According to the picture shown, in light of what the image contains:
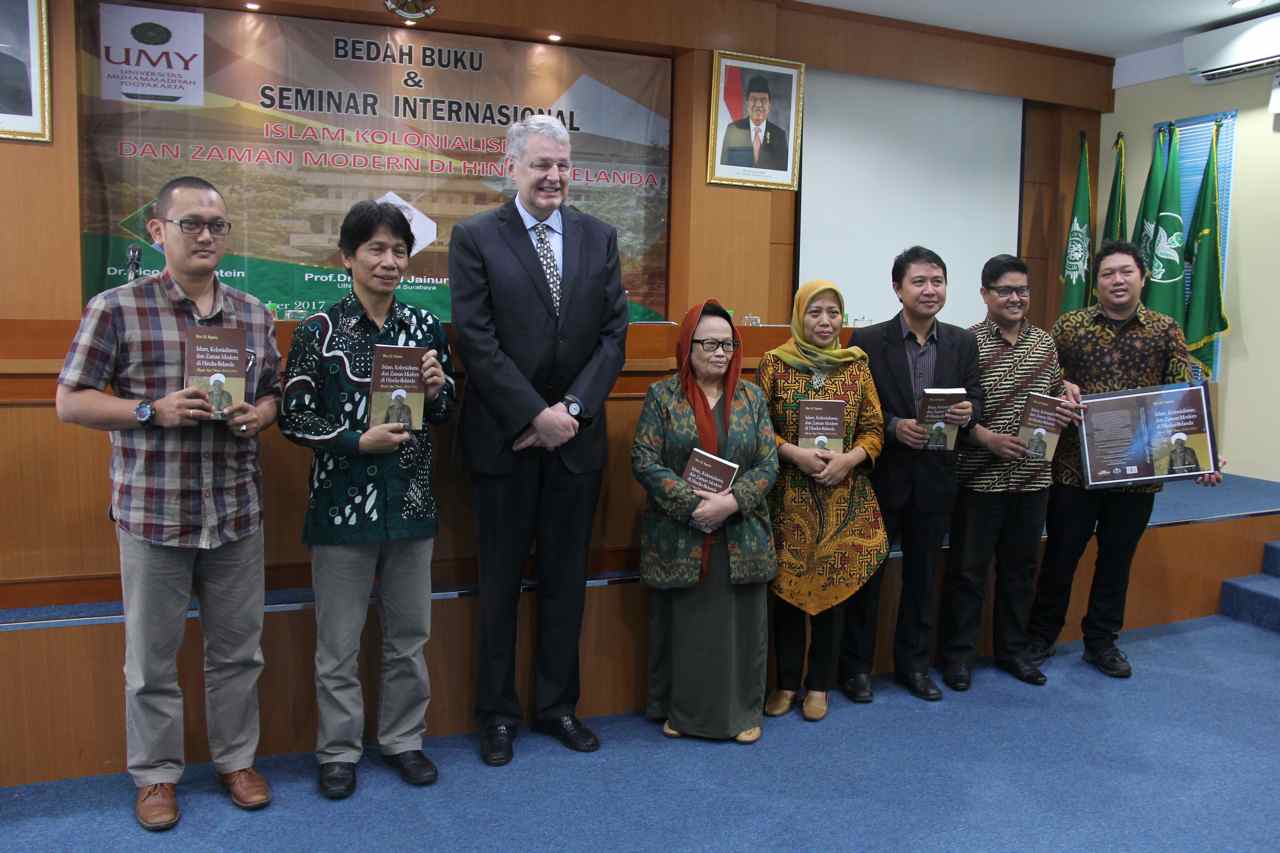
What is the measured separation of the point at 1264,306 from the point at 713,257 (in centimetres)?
352

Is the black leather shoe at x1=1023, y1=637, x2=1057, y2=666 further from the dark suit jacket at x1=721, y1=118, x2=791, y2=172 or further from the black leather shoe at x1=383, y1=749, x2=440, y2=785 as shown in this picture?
the dark suit jacket at x1=721, y1=118, x2=791, y2=172

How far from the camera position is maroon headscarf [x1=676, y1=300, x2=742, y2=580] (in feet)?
9.23

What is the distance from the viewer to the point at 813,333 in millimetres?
2977

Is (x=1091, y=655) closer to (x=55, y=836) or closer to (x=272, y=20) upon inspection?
(x=55, y=836)

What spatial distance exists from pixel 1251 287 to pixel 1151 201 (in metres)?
0.85

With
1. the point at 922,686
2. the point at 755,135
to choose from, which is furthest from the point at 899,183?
the point at 922,686

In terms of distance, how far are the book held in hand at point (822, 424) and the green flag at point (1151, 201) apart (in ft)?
15.4

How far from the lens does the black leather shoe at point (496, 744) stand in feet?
8.78

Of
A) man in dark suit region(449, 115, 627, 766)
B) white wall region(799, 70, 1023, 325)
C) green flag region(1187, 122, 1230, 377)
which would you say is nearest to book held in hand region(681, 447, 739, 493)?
man in dark suit region(449, 115, 627, 766)

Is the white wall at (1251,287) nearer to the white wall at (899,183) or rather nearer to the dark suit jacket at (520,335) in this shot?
the white wall at (899,183)

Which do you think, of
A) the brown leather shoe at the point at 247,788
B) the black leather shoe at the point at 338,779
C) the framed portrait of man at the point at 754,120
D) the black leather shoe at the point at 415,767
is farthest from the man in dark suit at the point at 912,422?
the framed portrait of man at the point at 754,120

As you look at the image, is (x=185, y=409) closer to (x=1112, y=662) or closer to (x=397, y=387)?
(x=397, y=387)

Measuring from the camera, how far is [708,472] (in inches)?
108

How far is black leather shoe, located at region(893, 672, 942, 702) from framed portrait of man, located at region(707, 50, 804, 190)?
11.4 feet
